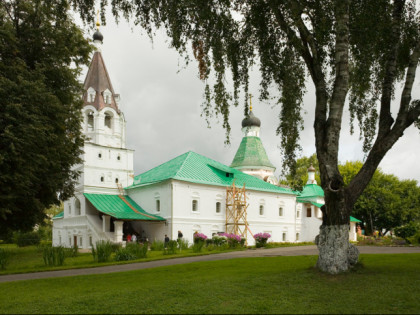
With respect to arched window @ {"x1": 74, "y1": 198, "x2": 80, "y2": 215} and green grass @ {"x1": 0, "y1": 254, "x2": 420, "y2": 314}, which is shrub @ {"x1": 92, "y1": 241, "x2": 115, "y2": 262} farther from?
arched window @ {"x1": 74, "y1": 198, "x2": 80, "y2": 215}

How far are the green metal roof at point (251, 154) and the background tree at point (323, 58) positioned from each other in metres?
36.5

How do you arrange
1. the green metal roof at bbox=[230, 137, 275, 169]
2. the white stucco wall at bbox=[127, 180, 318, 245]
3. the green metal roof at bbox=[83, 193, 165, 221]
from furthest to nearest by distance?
the green metal roof at bbox=[230, 137, 275, 169] → the white stucco wall at bbox=[127, 180, 318, 245] → the green metal roof at bbox=[83, 193, 165, 221]

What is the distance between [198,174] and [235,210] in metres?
4.73

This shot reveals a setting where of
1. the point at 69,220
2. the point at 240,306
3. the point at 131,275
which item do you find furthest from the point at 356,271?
the point at 69,220

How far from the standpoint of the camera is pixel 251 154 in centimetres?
4728

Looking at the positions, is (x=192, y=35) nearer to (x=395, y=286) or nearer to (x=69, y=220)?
(x=395, y=286)

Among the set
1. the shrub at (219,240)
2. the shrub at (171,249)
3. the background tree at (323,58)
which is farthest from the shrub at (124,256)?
the background tree at (323,58)

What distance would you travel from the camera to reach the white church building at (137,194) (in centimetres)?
3322

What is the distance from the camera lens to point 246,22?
960cm

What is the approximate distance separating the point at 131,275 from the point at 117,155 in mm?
26663

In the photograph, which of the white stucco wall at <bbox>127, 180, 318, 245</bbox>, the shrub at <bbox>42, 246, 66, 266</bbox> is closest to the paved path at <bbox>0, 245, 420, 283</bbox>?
the shrub at <bbox>42, 246, 66, 266</bbox>

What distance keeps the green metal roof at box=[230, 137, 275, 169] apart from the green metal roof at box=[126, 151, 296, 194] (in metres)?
6.53

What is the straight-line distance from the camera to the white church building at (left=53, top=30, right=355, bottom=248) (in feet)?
109

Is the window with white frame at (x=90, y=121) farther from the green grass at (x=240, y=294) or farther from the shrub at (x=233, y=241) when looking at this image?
the green grass at (x=240, y=294)
